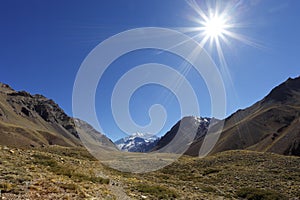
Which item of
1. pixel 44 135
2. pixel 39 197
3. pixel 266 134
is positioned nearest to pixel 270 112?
pixel 266 134

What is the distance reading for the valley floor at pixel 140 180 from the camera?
15.7 metres

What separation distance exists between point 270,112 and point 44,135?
6012 inches

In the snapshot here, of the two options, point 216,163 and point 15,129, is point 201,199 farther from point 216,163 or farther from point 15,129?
point 15,129

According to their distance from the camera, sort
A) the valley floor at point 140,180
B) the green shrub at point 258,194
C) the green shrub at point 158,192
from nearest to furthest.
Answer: the valley floor at point 140,180, the green shrub at point 158,192, the green shrub at point 258,194

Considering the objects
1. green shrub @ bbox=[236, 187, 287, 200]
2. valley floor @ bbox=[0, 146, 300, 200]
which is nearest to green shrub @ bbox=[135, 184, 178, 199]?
valley floor @ bbox=[0, 146, 300, 200]

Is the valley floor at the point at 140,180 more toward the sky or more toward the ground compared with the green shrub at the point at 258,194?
more toward the sky

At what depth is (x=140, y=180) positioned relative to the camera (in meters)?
28.3

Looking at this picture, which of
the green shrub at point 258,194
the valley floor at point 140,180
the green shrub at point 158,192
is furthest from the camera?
the green shrub at point 258,194

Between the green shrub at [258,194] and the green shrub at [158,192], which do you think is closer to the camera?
the green shrub at [158,192]

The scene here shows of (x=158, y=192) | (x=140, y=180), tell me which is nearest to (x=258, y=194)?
(x=158, y=192)

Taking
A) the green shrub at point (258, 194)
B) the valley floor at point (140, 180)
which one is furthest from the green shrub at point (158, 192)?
the green shrub at point (258, 194)

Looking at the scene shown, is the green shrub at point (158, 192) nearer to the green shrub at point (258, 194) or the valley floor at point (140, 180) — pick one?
the valley floor at point (140, 180)

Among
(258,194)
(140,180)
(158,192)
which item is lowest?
(258,194)

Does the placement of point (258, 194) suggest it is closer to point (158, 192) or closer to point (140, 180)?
point (158, 192)
